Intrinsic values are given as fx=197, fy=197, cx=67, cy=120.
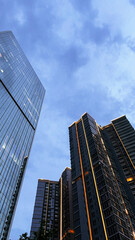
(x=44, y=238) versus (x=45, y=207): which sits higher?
(x=45, y=207)

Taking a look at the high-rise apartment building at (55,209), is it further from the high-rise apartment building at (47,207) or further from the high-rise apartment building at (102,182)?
the high-rise apartment building at (102,182)

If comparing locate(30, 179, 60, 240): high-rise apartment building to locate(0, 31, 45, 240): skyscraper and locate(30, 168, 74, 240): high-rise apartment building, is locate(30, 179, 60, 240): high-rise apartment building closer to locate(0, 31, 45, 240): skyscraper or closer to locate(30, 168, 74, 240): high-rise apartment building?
locate(30, 168, 74, 240): high-rise apartment building

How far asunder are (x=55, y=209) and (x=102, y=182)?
5735cm

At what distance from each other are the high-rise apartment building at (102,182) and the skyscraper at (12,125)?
1043 inches

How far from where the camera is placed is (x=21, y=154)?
76500mm

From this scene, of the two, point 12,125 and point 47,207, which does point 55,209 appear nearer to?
point 47,207

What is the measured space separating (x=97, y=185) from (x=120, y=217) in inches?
562

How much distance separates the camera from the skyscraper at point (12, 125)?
192ft

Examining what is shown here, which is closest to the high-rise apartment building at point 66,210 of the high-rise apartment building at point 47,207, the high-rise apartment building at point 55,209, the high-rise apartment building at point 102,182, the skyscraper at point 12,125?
the high-rise apartment building at point 55,209

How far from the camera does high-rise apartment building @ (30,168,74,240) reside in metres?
95.1

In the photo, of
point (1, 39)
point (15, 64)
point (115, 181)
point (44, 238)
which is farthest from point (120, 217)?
point (1, 39)

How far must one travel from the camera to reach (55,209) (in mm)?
120500

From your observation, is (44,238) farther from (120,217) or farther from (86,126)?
(86,126)

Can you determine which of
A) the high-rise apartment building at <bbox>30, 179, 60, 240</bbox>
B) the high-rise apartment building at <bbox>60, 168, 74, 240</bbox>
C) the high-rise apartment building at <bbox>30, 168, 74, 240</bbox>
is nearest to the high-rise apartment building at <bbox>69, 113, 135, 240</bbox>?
the high-rise apartment building at <bbox>60, 168, 74, 240</bbox>
